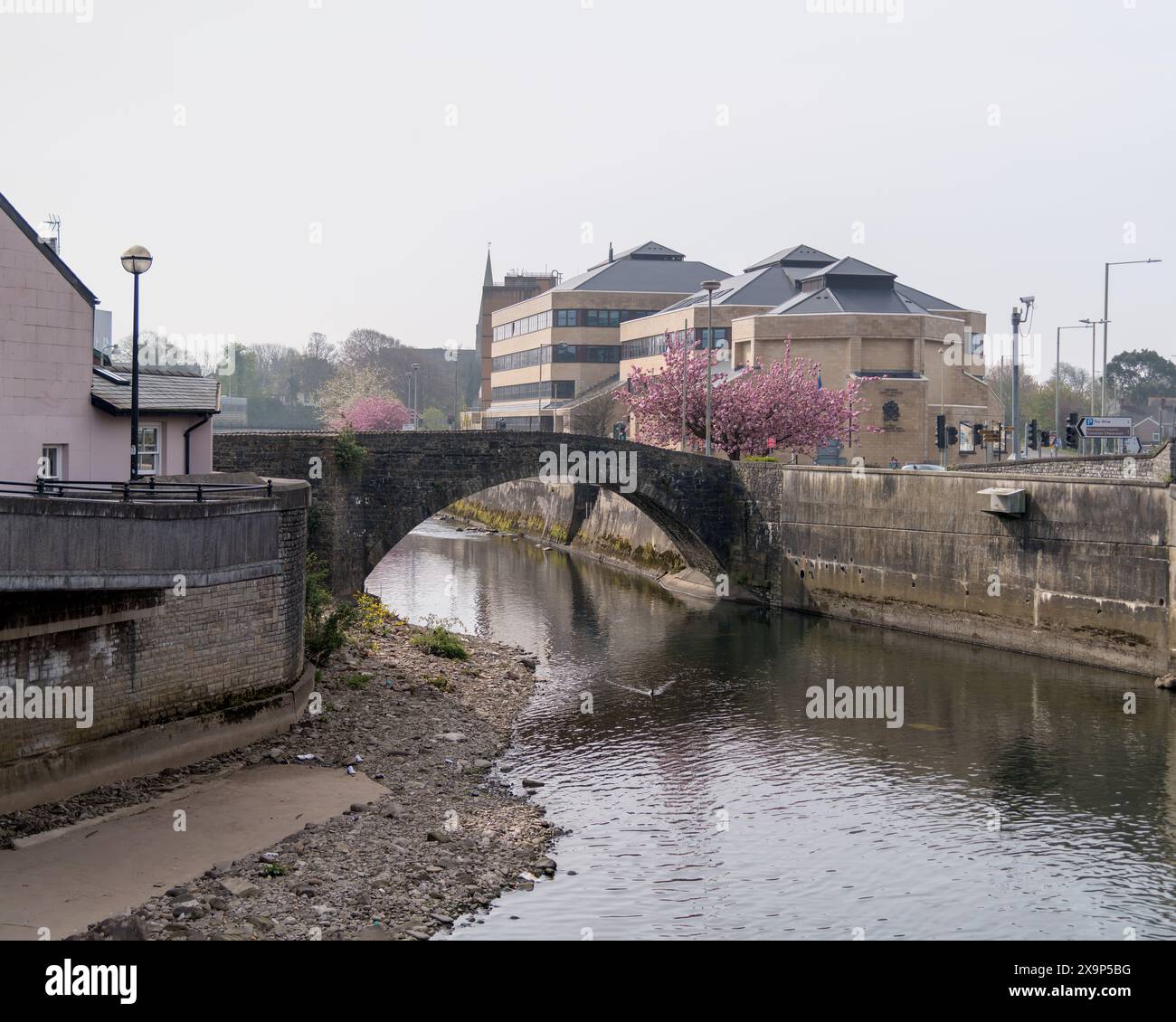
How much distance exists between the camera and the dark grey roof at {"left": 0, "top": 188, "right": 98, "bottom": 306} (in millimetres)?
25905

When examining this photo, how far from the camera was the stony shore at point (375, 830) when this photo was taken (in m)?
17.6

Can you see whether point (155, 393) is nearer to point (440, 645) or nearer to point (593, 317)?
point (440, 645)

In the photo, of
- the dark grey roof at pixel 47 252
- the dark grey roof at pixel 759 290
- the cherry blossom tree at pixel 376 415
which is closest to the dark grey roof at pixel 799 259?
the dark grey roof at pixel 759 290

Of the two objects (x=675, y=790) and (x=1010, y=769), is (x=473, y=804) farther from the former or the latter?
(x=1010, y=769)

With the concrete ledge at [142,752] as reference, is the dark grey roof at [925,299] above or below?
above

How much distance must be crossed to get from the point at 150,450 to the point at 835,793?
1652cm

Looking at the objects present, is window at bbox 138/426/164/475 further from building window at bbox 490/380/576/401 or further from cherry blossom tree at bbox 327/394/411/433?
cherry blossom tree at bbox 327/394/411/433
